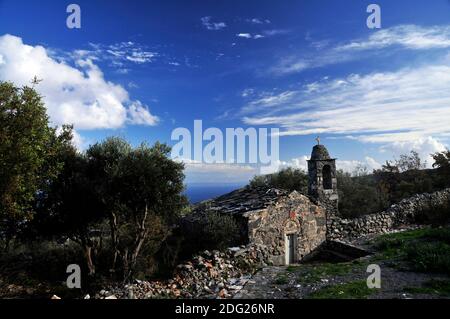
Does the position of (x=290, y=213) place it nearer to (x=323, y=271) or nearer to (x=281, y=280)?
(x=323, y=271)

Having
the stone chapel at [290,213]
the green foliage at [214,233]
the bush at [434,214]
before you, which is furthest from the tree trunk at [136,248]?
the bush at [434,214]

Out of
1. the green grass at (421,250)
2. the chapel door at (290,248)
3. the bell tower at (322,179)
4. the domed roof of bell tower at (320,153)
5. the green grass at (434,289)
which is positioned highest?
the domed roof of bell tower at (320,153)

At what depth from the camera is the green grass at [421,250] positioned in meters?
11.3

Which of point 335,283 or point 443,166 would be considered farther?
point 443,166

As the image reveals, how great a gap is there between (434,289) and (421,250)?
13.2 ft

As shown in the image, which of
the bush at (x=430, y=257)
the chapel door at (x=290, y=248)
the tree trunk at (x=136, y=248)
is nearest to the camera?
the bush at (x=430, y=257)

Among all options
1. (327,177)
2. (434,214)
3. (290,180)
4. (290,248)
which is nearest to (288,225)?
(290,248)

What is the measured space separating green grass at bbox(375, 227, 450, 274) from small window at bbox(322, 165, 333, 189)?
4.77 meters

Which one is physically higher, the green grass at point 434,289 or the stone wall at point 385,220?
the stone wall at point 385,220

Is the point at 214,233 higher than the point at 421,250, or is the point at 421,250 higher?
the point at 214,233

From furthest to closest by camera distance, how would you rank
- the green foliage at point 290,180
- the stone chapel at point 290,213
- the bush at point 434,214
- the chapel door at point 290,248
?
the green foliage at point 290,180, the bush at point 434,214, the chapel door at point 290,248, the stone chapel at point 290,213

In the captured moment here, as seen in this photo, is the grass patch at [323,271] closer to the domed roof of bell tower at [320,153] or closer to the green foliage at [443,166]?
the domed roof of bell tower at [320,153]

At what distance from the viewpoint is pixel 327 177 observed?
21.7 meters
